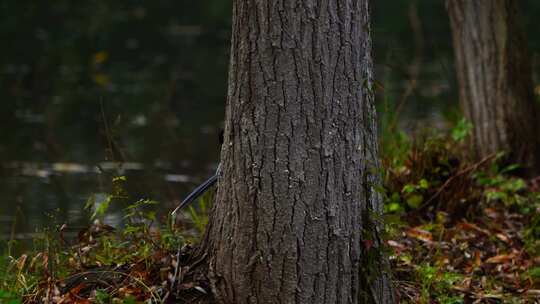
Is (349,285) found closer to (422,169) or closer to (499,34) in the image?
(422,169)

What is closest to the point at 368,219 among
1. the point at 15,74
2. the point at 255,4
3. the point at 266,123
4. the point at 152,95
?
the point at 266,123

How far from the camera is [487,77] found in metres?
6.41

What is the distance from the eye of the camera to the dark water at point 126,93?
7.69 m

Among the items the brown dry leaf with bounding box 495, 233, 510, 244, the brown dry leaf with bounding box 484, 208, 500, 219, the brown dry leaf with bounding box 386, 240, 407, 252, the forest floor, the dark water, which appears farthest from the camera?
the dark water

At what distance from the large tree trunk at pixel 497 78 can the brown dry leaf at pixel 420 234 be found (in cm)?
128

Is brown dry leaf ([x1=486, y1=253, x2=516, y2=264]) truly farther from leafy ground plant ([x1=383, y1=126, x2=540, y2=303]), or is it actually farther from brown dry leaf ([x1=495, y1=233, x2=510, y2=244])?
Answer: brown dry leaf ([x1=495, y1=233, x2=510, y2=244])

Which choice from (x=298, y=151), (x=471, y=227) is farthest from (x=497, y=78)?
(x=298, y=151)

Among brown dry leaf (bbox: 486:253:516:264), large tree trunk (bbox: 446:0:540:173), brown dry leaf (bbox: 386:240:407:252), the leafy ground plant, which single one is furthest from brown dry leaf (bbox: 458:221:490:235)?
large tree trunk (bbox: 446:0:540:173)

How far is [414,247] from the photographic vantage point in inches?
201

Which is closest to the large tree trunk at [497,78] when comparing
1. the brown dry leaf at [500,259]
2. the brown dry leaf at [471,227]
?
the brown dry leaf at [471,227]

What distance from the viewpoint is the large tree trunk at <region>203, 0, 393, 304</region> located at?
11.7ft

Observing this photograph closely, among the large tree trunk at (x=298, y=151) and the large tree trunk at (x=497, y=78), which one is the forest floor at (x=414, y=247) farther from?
the large tree trunk at (x=298, y=151)

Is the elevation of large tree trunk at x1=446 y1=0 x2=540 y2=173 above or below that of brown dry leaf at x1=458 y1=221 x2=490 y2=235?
above

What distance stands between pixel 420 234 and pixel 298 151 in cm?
203
